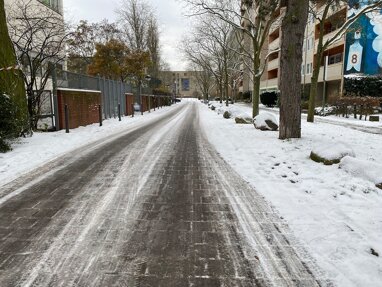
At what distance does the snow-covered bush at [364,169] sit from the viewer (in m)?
5.17

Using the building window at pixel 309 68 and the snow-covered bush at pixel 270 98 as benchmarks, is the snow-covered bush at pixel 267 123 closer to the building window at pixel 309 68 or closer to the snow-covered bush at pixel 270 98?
the snow-covered bush at pixel 270 98

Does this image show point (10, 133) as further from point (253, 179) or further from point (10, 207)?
point (253, 179)

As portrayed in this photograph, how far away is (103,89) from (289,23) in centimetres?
1412

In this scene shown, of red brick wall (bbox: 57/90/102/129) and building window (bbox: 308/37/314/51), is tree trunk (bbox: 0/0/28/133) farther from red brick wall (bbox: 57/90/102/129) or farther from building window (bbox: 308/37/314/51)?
building window (bbox: 308/37/314/51)

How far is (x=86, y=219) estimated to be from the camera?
391 centimetres

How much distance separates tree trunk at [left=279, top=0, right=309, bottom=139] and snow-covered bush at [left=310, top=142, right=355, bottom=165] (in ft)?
8.32

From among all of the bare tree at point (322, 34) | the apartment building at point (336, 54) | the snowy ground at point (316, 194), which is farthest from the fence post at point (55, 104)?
the apartment building at point (336, 54)

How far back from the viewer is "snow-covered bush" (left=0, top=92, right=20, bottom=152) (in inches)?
338

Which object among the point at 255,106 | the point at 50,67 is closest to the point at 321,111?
the point at 255,106

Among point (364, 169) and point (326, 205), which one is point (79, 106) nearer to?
point (364, 169)

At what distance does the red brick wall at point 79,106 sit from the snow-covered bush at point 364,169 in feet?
38.5

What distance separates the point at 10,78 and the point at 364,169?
10.1 metres

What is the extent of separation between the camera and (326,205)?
14.3ft

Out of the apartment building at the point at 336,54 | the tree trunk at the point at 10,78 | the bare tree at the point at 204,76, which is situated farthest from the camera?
the bare tree at the point at 204,76
